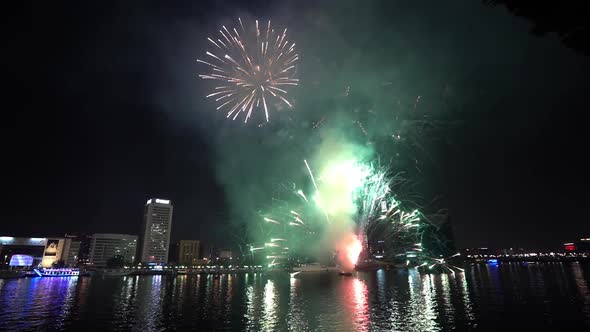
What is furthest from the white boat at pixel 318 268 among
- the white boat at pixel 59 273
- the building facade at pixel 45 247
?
the building facade at pixel 45 247

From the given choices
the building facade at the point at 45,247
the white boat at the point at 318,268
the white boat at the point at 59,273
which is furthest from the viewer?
the building facade at the point at 45,247

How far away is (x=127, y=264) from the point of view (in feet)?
619

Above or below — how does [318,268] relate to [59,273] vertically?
above

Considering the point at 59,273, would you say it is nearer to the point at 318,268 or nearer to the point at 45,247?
the point at 45,247

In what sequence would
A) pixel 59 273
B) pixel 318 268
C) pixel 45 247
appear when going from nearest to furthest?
pixel 318 268 → pixel 59 273 → pixel 45 247

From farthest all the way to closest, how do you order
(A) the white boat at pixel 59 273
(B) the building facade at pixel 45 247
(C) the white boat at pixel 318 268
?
(B) the building facade at pixel 45 247 → (A) the white boat at pixel 59 273 → (C) the white boat at pixel 318 268

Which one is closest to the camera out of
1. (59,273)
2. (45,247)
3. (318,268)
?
(318,268)

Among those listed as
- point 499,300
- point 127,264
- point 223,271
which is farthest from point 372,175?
point 127,264

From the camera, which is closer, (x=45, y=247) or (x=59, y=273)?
(x=59, y=273)

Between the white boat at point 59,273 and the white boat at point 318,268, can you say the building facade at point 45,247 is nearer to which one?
the white boat at point 59,273

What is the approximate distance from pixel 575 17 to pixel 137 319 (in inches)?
1393

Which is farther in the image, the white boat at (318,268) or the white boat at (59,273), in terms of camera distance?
the white boat at (59,273)

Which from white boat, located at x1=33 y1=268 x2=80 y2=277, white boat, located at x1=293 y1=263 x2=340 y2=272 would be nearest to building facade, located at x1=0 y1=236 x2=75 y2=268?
white boat, located at x1=33 y1=268 x2=80 y2=277

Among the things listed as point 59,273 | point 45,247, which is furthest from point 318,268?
point 45,247
